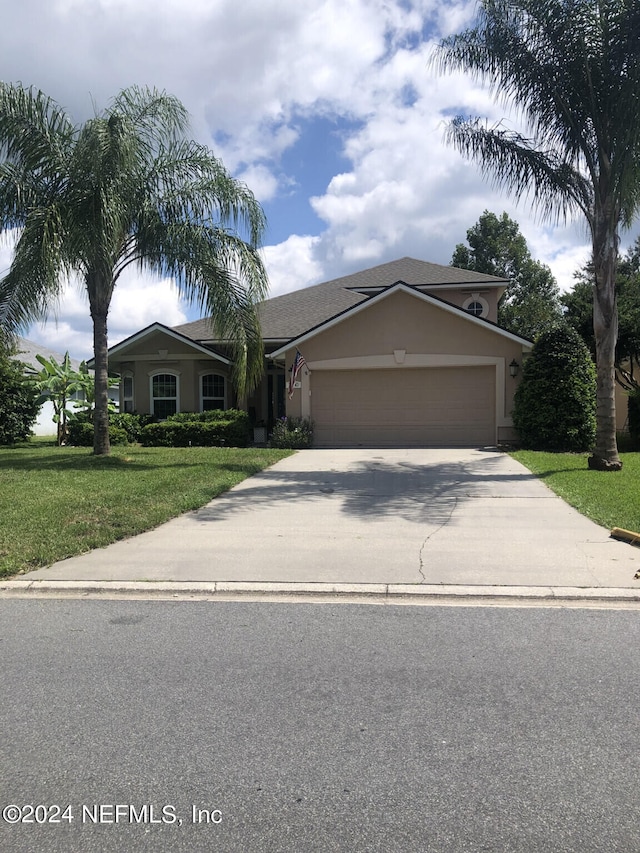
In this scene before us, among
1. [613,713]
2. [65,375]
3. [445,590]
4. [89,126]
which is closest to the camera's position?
[613,713]

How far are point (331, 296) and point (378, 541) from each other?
65.4 feet

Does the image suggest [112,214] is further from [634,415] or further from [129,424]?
[634,415]

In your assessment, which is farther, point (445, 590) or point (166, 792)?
point (445, 590)

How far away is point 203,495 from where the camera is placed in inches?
422

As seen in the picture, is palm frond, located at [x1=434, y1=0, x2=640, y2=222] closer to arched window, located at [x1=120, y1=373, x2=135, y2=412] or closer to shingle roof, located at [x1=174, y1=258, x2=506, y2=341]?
shingle roof, located at [x1=174, y1=258, x2=506, y2=341]

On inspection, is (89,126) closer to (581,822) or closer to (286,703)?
(286,703)

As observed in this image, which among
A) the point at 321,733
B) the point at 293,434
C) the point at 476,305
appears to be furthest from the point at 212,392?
the point at 321,733

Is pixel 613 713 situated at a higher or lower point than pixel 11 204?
lower

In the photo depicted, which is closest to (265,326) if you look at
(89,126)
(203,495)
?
(89,126)

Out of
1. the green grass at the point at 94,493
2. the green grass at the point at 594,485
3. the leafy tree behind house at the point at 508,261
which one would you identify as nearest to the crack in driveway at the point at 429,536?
the green grass at the point at 594,485

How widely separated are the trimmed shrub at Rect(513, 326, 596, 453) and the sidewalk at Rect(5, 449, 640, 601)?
5940 mm

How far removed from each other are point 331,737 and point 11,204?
46.0 ft

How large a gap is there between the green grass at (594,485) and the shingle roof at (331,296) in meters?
9.77

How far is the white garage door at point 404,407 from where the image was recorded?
19.4m
